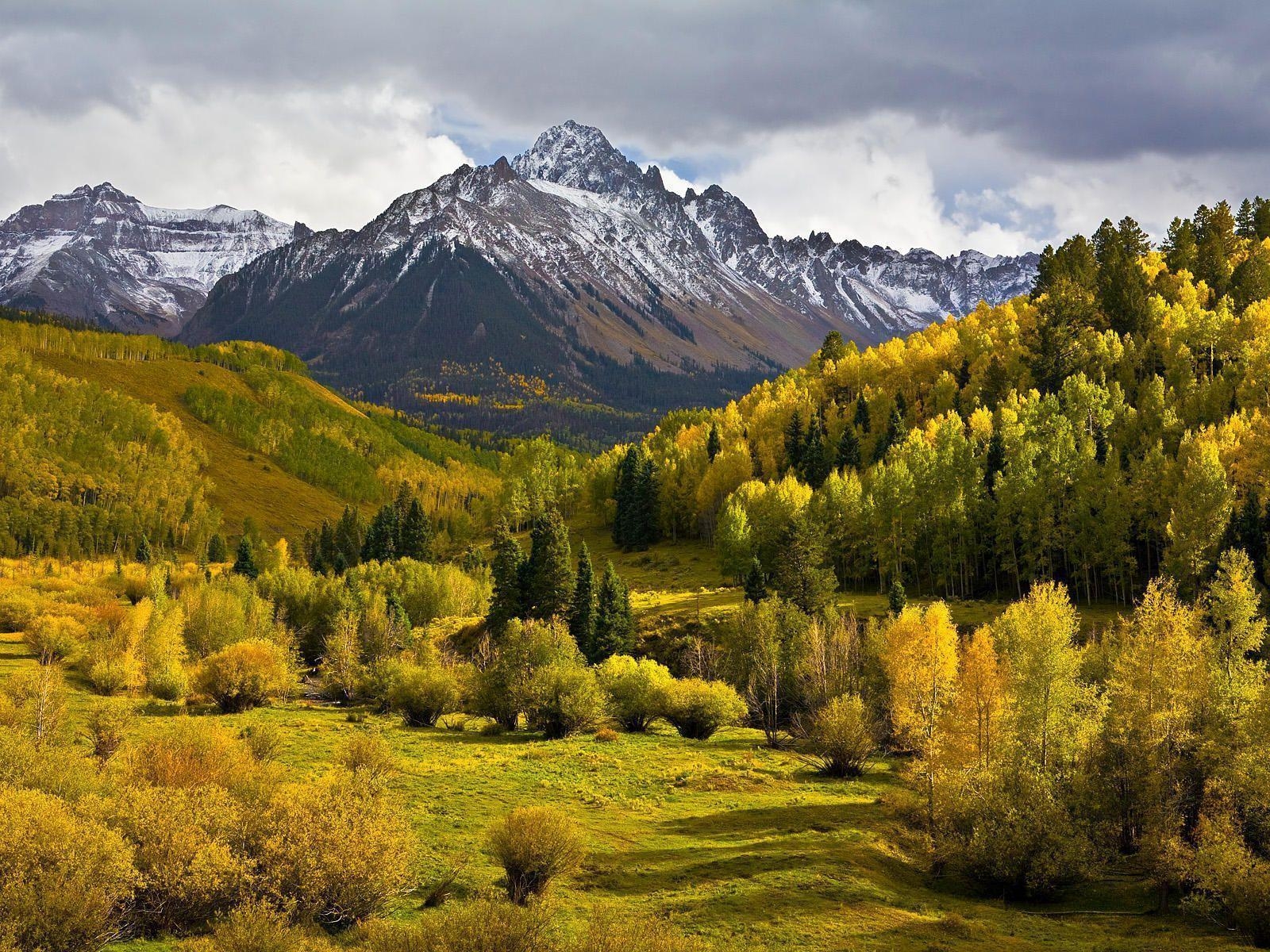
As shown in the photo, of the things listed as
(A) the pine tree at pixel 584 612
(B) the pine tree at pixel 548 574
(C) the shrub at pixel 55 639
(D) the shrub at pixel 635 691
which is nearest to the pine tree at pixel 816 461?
(B) the pine tree at pixel 548 574

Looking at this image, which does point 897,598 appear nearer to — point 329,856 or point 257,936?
point 329,856

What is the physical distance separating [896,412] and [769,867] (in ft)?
334

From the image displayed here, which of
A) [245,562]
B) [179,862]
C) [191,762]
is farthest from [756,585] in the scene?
[245,562]

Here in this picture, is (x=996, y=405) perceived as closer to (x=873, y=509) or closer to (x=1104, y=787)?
Result: (x=873, y=509)

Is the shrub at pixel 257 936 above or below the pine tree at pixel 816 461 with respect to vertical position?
below

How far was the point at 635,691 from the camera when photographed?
269 feet

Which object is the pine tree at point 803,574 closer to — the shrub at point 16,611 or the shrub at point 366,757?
the shrub at point 366,757

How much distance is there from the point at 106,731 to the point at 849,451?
11091 cm

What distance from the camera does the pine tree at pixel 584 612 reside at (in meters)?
97.8

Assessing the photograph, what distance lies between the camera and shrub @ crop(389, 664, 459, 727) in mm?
80875

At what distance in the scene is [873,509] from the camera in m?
113

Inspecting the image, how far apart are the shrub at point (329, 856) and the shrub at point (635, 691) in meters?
45.5

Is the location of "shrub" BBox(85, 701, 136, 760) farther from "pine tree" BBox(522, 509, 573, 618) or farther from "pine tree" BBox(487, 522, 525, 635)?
"pine tree" BBox(487, 522, 525, 635)

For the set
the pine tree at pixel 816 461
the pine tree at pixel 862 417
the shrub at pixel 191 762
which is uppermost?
the pine tree at pixel 862 417
